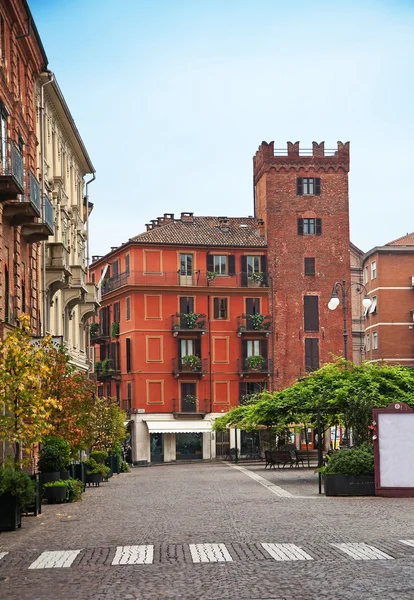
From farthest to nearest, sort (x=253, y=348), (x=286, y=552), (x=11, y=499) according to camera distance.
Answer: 1. (x=253, y=348)
2. (x=11, y=499)
3. (x=286, y=552)

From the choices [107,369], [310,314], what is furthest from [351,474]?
[107,369]

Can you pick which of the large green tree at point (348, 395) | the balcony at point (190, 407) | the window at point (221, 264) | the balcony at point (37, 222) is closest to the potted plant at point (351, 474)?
the large green tree at point (348, 395)

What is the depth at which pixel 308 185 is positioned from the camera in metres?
79.6

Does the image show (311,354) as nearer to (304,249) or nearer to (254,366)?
(254,366)

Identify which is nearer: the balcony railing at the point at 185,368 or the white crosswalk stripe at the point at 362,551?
the white crosswalk stripe at the point at 362,551

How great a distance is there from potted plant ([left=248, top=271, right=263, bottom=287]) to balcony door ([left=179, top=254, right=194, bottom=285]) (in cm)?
423

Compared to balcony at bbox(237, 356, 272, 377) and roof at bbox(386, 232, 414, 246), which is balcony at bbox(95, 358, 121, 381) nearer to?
balcony at bbox(237, 356, 272, 377)

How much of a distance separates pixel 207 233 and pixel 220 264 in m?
3.05

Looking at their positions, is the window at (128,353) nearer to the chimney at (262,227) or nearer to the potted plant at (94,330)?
the potted plant at (94,330)

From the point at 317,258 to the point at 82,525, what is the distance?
59198 mm

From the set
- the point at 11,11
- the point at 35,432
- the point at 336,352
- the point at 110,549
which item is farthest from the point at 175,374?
the point at 110,549

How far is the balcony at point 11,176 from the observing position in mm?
26594

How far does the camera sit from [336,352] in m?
78.1

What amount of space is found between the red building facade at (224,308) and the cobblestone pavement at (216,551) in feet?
159
